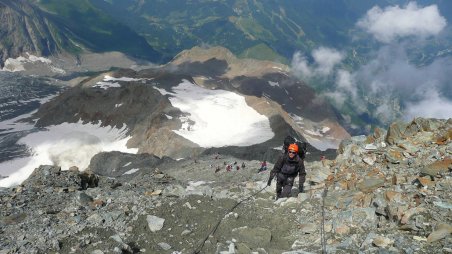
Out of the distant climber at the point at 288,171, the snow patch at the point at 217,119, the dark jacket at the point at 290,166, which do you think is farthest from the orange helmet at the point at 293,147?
the snow patch at the point at 217,119

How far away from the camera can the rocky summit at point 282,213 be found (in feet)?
53.9

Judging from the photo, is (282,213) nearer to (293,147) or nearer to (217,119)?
(293,147)

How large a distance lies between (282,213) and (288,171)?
2.07 metres

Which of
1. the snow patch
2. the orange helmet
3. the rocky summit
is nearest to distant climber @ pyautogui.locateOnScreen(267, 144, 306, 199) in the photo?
the orange helmet

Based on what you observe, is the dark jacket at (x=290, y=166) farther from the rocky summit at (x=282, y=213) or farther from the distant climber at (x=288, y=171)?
the rocky summit at (x=282, y=213)

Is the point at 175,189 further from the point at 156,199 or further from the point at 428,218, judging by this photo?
the point at 428,218

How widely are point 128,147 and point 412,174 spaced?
5135 inches

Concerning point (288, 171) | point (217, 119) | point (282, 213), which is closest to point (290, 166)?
point (288, 171)

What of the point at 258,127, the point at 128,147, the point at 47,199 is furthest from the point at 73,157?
the point at 47,199

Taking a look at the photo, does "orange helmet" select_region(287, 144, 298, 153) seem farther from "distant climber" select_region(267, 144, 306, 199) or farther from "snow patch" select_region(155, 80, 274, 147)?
"snow patch" select_region(155, 80, 274, 147)

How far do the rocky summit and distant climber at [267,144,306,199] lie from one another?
0.62m

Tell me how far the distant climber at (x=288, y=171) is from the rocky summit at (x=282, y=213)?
62 centimetres

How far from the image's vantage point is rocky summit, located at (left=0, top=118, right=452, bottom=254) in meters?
16.4

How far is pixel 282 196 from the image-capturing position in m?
22.4
